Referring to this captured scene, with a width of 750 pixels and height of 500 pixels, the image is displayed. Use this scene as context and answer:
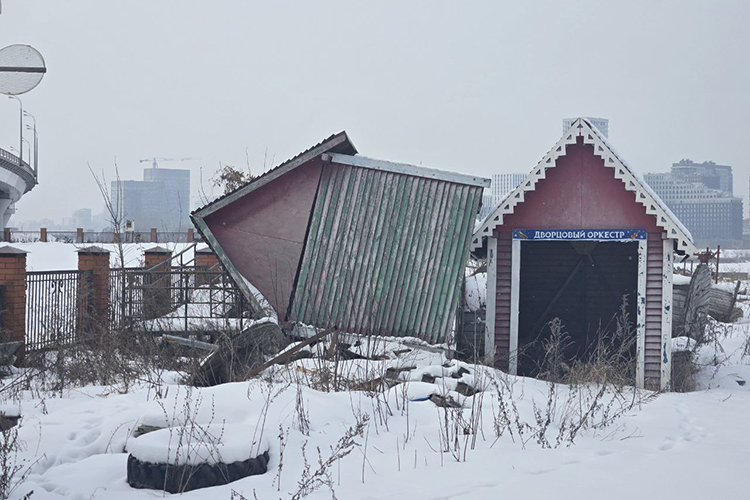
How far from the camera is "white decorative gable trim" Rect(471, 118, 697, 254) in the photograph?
11508mm

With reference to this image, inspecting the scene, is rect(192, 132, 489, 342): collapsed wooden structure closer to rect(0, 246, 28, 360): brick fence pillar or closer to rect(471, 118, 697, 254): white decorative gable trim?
rect(471, 118, 697, 254): white decorative gable trim

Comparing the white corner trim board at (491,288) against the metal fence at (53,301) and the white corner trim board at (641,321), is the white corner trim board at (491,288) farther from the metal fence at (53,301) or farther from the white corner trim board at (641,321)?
the metal fence at (53,301)

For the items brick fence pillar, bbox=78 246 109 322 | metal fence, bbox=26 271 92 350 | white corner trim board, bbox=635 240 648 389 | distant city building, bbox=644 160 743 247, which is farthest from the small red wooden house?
distant city building, bbox=644 160 743 247

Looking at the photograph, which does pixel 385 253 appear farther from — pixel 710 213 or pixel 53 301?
pixel 710 213

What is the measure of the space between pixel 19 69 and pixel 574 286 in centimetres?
1140

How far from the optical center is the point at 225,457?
5613 mm

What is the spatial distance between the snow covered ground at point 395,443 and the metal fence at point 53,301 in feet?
16.7

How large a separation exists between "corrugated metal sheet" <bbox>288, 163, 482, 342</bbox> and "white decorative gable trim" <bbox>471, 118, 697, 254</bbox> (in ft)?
2.30

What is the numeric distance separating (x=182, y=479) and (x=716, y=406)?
25.8ft

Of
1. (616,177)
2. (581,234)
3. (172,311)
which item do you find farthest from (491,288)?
(172,311)

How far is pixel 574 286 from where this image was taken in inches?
571

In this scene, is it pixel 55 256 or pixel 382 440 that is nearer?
pixel 382 440

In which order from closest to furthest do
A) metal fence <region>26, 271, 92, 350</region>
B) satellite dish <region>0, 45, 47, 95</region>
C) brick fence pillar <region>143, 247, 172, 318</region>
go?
satellite dish <region>0, 45, 47, 95</region> → brick fence pillar <region>143, 247, 172, 318</region> → metal fence <region>26, 271, 92, 350</region>

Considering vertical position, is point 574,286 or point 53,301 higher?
point 574,286
